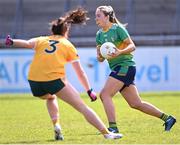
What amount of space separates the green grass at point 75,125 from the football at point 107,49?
4.07ft

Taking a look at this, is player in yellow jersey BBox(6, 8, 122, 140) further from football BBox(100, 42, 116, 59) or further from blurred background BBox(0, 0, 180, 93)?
blurred background BBox(0, 0, 180, 93)

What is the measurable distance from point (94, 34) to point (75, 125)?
12.5 m

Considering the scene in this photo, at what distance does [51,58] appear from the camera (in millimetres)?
9375

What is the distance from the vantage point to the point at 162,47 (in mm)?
22797

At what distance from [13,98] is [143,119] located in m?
8.32

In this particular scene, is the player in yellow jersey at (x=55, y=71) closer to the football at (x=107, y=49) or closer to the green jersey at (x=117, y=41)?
the football at (x=107, y=49)

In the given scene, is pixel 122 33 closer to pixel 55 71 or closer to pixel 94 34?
pixel 55 71

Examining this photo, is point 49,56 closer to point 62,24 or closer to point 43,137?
point 62,24

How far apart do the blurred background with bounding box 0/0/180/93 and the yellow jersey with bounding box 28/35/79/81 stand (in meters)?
13.0

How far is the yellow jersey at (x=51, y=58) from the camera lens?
30.6ft

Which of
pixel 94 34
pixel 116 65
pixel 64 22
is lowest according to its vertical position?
pixel 94 34

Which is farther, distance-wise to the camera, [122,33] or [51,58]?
[122,33]

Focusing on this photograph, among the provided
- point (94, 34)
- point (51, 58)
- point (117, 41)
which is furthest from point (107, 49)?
point (94, 34)

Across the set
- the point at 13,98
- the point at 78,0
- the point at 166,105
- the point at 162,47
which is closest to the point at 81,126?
the point at 166,105
